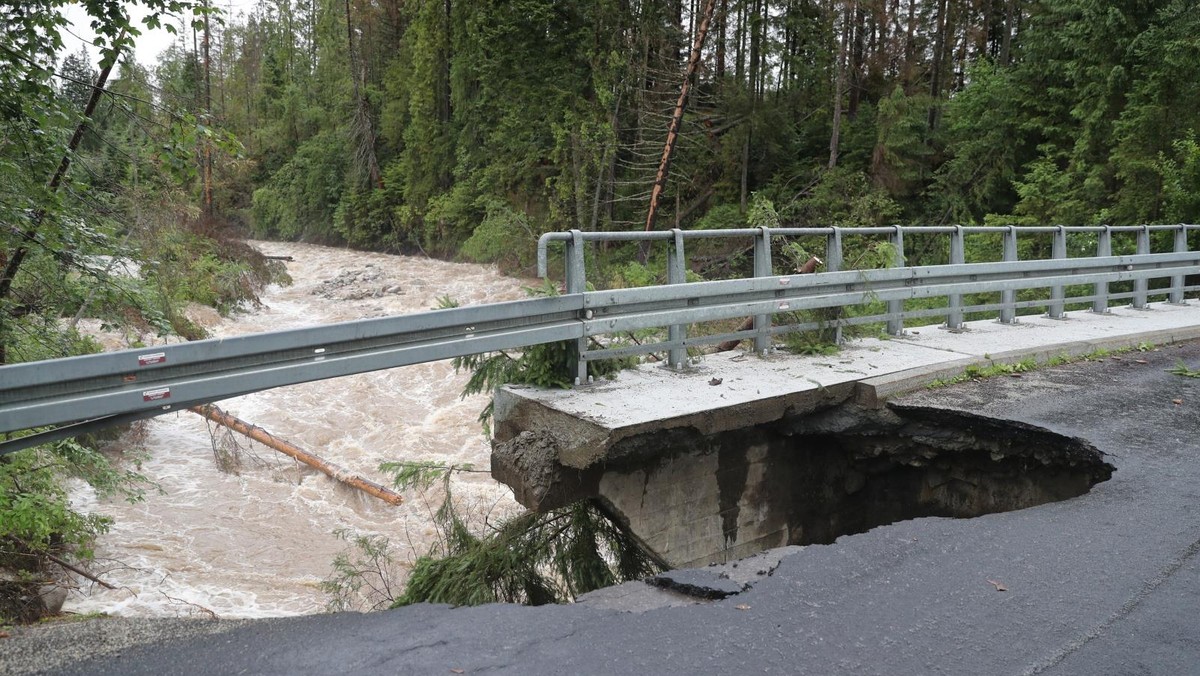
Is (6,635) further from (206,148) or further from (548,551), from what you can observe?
(206,148)

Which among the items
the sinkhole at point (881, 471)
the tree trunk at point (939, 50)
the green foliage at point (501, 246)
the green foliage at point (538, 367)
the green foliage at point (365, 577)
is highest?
the tree trunk at point (939, 50)

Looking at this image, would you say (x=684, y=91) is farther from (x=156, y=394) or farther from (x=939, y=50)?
(x=156, y=394)

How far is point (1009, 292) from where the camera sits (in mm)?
10234

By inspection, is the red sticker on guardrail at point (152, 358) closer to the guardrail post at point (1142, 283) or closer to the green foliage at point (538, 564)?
the green foliage at point (538, 564)

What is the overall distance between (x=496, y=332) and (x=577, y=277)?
31.6 inches

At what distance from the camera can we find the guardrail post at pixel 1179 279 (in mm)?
12422

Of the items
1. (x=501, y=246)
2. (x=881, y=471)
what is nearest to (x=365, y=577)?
(x=881, y=471)

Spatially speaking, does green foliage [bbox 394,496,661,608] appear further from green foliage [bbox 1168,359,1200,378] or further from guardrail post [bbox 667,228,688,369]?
green foliage [bbox 1168,359,1200,378]

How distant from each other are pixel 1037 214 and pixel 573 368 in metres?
19.4

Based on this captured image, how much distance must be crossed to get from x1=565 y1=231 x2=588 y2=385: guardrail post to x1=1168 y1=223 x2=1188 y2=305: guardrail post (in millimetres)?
10597

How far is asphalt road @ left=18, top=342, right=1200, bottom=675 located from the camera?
3215 millimetres

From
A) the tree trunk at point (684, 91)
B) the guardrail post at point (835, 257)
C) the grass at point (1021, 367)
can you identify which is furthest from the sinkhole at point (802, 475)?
the tree trunk at point (684, 91)

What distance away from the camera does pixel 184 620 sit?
11.5ft

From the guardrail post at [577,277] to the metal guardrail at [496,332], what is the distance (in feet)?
0.03
